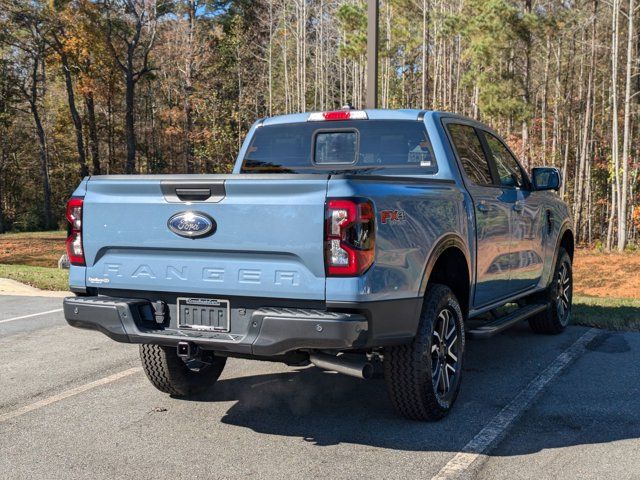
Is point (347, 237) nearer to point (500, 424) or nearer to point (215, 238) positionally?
point (215, 238)

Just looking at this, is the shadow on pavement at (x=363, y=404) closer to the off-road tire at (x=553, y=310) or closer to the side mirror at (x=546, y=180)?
the off-road tire at (x=553, y=310)

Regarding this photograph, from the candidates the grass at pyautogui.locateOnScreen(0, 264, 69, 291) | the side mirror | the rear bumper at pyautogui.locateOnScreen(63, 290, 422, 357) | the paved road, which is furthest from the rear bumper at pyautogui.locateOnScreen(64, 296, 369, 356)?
the grass at pyautogui.locateOnScreen(0, 264, 69, 291)

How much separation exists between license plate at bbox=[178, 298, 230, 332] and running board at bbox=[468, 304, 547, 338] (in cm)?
194

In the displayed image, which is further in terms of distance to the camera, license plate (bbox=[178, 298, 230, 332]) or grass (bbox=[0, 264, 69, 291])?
grass (bbox=[0, 264, 69, 291])

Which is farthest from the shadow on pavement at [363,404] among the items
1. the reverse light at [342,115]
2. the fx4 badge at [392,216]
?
the reverse light at [342,115]

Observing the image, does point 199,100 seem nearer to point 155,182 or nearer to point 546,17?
point 546,17

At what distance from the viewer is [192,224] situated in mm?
4152

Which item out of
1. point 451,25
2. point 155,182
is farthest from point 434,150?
point 451,25

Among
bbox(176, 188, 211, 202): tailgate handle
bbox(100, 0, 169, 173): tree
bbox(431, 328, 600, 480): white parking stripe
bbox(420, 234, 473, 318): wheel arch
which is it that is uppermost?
bbox(100, 0, 169, 173): tree

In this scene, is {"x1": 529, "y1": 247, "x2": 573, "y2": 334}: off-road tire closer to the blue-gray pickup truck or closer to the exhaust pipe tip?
the blue-gray pickup truck

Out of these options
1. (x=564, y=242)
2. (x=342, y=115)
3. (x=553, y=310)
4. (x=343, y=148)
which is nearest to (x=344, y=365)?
(x=343, y=148)

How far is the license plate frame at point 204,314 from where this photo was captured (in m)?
4.13

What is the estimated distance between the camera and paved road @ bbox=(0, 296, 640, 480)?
3.92m

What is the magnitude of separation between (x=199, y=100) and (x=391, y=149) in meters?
40.3
